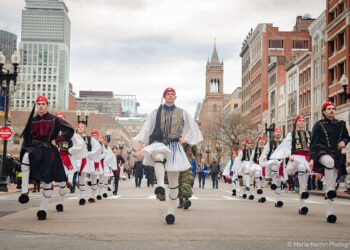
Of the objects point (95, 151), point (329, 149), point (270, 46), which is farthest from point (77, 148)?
point (270, 46)

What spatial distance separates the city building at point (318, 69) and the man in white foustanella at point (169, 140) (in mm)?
44028

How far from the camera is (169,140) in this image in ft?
28.7

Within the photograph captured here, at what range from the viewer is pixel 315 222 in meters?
9.23

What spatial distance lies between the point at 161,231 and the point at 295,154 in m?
5.59

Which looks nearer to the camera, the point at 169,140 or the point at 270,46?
the point at 169,140

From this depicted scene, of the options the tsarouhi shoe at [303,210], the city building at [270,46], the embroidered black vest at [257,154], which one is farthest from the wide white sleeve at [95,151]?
the city building at [270,46]

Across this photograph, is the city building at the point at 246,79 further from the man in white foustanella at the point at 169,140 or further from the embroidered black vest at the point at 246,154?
the man in white foustanella at the point at 169,140

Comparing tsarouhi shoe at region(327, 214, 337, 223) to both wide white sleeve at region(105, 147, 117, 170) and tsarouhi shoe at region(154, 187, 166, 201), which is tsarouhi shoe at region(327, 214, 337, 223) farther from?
wide white sleeve at region(105, 147, 117, 170)

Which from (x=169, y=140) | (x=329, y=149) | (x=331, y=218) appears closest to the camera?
(x=169, y=140)

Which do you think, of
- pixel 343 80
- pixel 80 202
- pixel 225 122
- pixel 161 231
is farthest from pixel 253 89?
pixel 161 231

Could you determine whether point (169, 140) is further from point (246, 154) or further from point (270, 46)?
point (270, 46)

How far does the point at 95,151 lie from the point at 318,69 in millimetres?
43470

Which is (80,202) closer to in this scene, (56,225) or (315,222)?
(56,225)

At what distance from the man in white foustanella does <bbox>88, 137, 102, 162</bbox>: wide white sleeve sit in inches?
238
